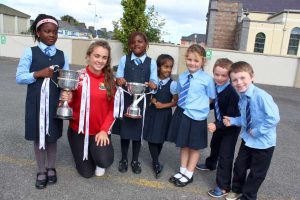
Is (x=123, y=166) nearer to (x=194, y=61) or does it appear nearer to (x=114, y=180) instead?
(x=114, y=180)

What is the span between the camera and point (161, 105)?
3783 millimetres

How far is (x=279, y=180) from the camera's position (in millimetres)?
4086

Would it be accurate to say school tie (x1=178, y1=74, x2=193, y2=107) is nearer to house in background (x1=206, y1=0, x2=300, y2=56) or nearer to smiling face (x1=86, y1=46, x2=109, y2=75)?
smiling face (x1=86, y1=46, x2=109, y2=75)

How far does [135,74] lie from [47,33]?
3.71ft

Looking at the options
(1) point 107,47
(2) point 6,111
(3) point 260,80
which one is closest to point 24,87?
(2) point 6,111

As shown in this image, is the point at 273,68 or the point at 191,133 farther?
the point at 273,68

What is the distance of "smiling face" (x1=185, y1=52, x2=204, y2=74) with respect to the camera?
3472 millimetres

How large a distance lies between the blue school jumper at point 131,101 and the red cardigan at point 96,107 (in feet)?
0.75

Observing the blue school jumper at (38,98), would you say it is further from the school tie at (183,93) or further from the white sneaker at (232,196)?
the white sneaker at (232,196)

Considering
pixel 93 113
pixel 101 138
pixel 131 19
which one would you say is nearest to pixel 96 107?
pixel 93 113

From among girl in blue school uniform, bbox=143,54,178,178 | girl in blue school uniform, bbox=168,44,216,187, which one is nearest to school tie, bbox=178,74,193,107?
girl in blue school uniform, bbox=168,44,216,187

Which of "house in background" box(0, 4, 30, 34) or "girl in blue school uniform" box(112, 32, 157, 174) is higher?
"house in background" box(0, 4, 30, 34)

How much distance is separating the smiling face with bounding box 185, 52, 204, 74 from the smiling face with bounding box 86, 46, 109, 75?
3.14ft

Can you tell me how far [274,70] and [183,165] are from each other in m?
16.4
